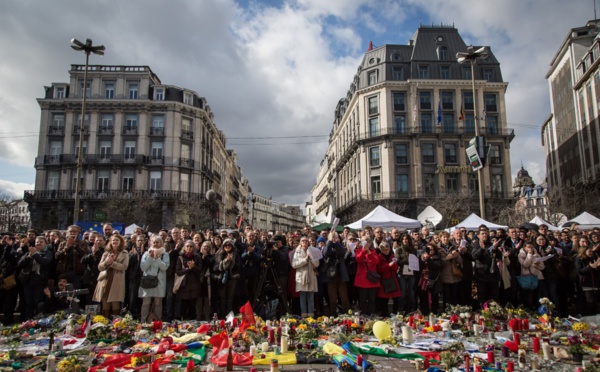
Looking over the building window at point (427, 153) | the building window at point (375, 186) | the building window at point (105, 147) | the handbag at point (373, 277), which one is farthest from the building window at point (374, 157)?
the handbag at point (373, 277)

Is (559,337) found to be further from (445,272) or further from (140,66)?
(140,66)

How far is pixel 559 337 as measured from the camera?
666 cm

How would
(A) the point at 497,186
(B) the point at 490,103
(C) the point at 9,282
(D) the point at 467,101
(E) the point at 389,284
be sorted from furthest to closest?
(B) the point at 490,103 < (D) the point at 467,101 < (A) the point at 497,186 < (E) the point at 389,284 < (C) the point at 9,282

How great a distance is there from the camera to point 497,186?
153 ft

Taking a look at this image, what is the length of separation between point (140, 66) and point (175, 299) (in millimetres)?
43276

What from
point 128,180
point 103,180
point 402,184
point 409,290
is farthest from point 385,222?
point 103,180

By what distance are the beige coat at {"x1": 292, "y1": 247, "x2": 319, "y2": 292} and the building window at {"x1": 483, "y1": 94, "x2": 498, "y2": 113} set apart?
46.4 meters

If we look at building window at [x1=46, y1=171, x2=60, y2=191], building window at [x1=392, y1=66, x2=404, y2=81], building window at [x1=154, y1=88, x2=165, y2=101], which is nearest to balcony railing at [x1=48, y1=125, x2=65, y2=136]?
building window at [x1=46, y1=171, x2=60, y2=191]

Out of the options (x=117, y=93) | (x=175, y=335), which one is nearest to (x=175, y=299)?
(x=175, y=335)

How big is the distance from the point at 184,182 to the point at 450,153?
32.0 meters

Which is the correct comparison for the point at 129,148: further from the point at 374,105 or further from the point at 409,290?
the point at 409,290

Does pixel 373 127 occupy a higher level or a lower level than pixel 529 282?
higher

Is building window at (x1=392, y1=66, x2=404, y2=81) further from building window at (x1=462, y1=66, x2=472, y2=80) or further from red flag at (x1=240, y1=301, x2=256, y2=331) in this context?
red flag at (x1=240, y1=301, x2=256, y2=331)

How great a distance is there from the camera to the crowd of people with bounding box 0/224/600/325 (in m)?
8.70
